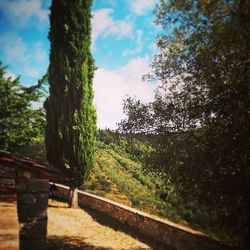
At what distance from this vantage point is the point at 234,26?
20.6 ft

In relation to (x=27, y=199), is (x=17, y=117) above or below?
above

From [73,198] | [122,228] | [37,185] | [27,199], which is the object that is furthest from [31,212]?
[73,198]

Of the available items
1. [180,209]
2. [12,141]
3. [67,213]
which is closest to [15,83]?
[12,141]

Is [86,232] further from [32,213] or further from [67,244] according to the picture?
[32,213]

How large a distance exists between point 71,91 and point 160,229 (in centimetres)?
969

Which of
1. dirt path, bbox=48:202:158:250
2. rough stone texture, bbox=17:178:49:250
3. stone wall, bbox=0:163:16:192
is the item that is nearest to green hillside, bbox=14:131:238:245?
dirt path, bbox=48:202:158:250

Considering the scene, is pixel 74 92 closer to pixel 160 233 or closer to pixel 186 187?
pixel 160 233

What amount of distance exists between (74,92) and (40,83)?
→ 4.49m

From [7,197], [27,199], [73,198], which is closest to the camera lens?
[7,197]

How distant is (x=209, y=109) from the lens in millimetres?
7457

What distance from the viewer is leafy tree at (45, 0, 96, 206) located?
16828 millimetres

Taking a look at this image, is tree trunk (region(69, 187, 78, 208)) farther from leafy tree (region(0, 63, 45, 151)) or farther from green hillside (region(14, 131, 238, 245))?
leafy tree (region(0, 63, 45, 151))

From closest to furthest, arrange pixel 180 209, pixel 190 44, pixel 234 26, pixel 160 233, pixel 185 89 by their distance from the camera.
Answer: pixel 234 26 < pixel 190 44 < pixel 185 89 < pixel 160 233 < pixel 180 209

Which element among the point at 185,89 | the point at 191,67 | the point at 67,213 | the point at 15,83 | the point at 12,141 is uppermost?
the point at 15,83
